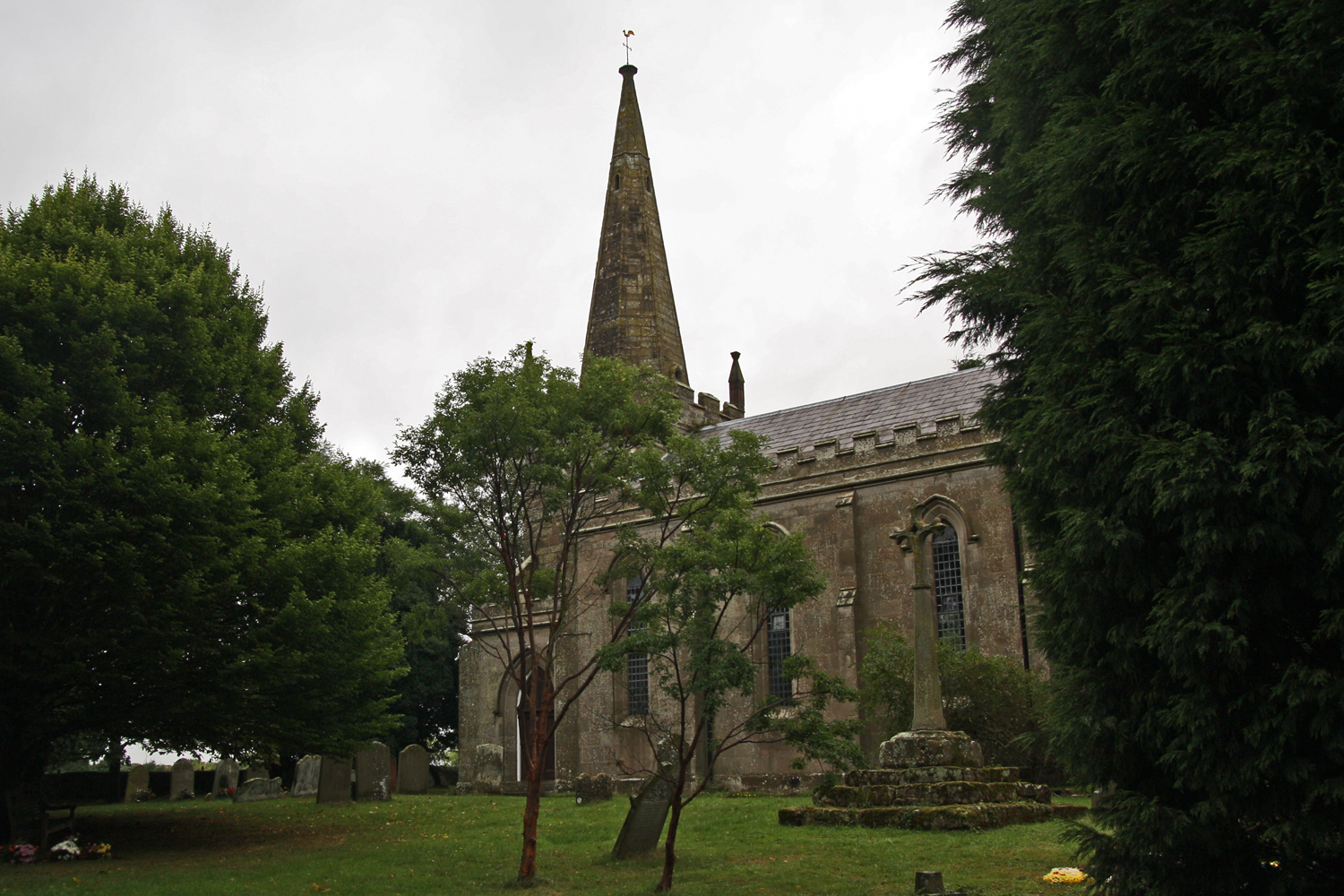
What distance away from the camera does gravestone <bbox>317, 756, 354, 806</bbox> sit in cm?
2245

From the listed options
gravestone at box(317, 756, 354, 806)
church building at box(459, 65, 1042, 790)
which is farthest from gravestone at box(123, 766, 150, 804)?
church building at box(459, 65, 1042, 790)

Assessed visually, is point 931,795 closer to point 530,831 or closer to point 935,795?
point 935,795

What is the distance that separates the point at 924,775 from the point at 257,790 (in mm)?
17563

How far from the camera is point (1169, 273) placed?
762cm

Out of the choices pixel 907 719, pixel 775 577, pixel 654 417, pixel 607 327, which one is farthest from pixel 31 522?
pixel 607 327

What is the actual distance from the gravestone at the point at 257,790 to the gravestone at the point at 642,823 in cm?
1492

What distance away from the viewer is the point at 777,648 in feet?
94.3

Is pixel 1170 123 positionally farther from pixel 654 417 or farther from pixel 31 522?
pixel 31 522

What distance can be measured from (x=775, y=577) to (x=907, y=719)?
1066 centimetres

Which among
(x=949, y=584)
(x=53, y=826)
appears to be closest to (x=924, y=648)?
(x=949, y=584)

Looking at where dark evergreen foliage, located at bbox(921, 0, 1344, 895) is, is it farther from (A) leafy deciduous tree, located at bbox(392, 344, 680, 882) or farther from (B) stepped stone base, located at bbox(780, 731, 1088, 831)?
(B) stepped stone base, located at bbox(780, 731, 1088, 831)

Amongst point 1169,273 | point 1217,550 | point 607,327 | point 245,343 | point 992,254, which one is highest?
point 607,327

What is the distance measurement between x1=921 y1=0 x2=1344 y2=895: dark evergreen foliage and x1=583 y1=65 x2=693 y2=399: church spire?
91.5 feet

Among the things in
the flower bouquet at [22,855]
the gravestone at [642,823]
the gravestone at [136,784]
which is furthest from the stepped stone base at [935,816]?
the gravestone at [136,784]
